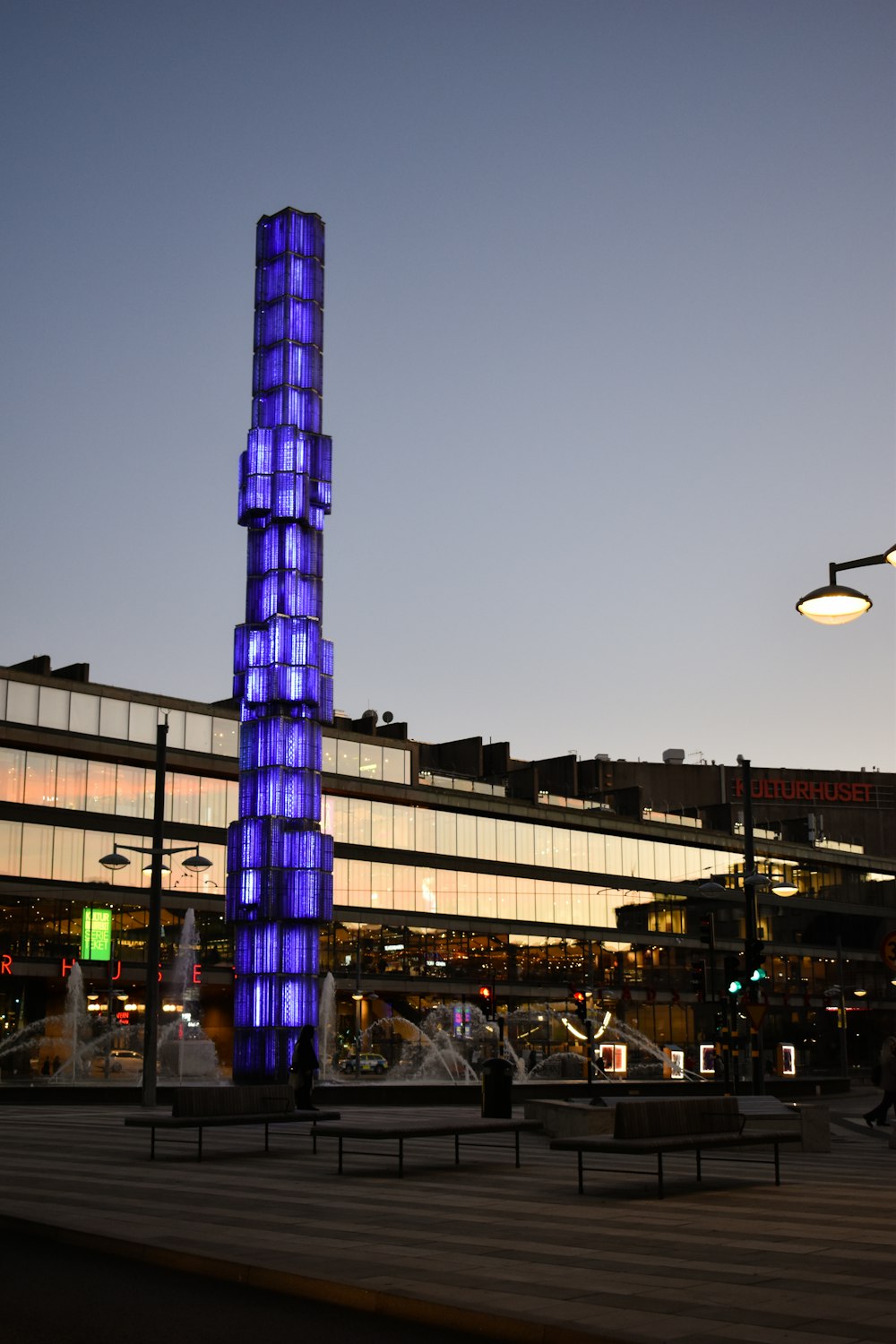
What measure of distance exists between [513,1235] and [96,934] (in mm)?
29910

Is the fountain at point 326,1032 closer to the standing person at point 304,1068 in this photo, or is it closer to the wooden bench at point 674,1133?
the standing person at point 304,1068

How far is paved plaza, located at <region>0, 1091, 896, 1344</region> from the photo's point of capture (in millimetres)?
8484

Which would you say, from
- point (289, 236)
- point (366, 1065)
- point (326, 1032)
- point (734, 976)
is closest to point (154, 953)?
point (734, 976)

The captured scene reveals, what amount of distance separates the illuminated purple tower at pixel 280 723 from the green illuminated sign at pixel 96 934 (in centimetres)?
412

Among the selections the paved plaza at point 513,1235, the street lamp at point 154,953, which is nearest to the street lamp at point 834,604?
the paved plaza at point 513,1235

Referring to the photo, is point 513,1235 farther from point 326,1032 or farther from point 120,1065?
point 120,1065

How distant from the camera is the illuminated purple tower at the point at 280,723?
4231 centimetres

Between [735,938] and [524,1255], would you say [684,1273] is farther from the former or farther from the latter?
[735,938]

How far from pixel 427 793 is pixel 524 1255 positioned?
70.1 meters

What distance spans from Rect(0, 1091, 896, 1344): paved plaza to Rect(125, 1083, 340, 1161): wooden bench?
1.64 ft

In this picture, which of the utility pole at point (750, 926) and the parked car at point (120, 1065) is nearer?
the utility pole at point (750, 926)

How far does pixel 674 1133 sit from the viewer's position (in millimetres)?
15562

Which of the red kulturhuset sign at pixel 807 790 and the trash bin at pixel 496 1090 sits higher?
the red kulturhuset sign at pixel 807 790

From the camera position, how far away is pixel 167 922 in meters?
68.8
